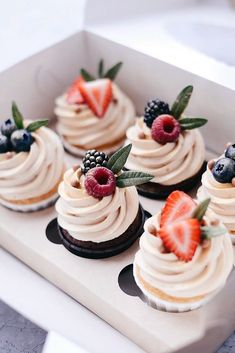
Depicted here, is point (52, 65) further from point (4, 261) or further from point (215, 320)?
point (215, 320)

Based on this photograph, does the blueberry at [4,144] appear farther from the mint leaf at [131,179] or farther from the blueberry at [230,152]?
the blueberry at [230,152]

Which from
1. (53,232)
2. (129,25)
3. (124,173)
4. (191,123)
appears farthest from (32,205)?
(129,25)

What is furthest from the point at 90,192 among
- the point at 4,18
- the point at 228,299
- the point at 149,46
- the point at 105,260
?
the point at 4,18

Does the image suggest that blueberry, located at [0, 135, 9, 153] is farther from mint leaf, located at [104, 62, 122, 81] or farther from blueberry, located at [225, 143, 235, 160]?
blueberry, located at [225, 143, 235, 160]

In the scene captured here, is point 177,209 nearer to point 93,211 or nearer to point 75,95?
point 93,211

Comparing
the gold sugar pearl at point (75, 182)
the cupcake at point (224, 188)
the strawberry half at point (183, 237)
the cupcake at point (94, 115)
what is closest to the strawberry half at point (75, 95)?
the cupcake at point (94, 115)

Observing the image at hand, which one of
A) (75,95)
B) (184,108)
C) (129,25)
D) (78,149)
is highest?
(129,25)
